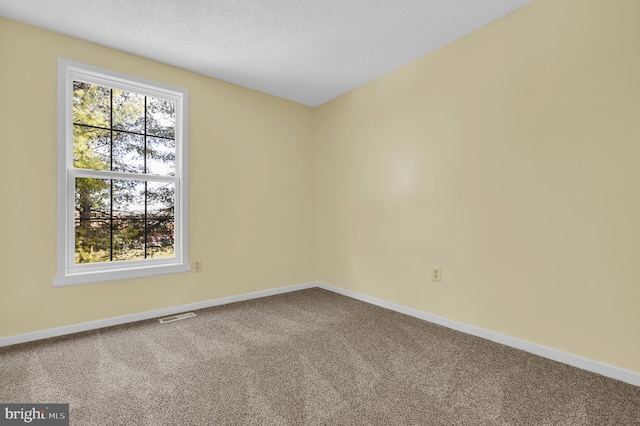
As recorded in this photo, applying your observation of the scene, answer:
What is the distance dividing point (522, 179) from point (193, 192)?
9.71 feet

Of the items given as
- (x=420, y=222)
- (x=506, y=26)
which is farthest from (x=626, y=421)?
(x=506, y=26)

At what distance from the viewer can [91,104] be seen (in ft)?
8.57

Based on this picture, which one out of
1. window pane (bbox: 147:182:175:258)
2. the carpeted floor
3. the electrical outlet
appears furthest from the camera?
window pane (bbox: 147:182:175:258)

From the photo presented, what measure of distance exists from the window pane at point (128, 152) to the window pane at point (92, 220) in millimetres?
210

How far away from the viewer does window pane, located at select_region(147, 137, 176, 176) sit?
2.92 m

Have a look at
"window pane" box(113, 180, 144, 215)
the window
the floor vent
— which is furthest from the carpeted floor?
"window pane" box(113, 180, 144, 215)

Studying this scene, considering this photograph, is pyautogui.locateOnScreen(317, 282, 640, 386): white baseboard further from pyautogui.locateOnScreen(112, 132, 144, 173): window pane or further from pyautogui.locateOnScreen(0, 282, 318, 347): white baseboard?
pyautogui.locateOnScreen(112, 132, 144, 173): window pane

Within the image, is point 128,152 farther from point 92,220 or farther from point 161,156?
point 92,220

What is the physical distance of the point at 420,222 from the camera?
281 cm

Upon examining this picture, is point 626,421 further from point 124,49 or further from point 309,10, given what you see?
point 124,49

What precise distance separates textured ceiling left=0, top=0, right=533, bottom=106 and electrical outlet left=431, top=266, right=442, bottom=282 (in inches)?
78.7

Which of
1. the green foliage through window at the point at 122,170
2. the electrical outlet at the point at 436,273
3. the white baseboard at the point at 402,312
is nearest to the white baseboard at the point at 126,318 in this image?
the white baseboard at the point at 402,312

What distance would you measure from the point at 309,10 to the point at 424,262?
2.32 meters

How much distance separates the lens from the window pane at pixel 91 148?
2535 millimetres
